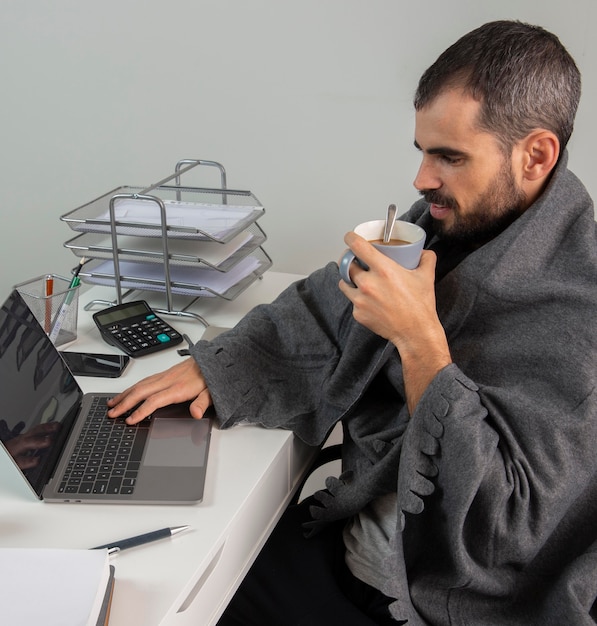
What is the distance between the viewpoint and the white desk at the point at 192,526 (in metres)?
0.83

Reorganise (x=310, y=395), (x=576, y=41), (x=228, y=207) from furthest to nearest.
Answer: (x=576, y=41)
(x=228, y=207)
(x=310, y=395)

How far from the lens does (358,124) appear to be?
6.52ft

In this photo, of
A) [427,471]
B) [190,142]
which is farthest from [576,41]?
[427,471]

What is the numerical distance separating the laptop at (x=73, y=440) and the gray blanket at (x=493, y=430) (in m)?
0.11

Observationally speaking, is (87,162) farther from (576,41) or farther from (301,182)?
(576,41)

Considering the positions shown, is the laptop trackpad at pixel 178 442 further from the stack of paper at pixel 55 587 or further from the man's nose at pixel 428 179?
the man's nose at pixel 428 179

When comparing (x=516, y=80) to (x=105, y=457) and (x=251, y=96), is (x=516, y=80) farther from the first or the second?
(x=251, y=96)

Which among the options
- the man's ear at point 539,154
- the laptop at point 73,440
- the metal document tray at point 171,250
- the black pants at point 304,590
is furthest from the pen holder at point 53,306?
the man's ear at point 539,154

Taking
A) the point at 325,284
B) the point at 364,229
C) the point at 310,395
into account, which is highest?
the point at 364,229

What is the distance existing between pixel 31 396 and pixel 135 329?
0.42 meters

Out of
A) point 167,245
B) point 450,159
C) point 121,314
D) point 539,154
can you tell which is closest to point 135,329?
point 121,314

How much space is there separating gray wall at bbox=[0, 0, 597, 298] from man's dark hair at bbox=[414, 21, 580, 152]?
0.78 m

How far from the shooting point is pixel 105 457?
1.03m

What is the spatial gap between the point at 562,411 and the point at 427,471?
0.60ft
